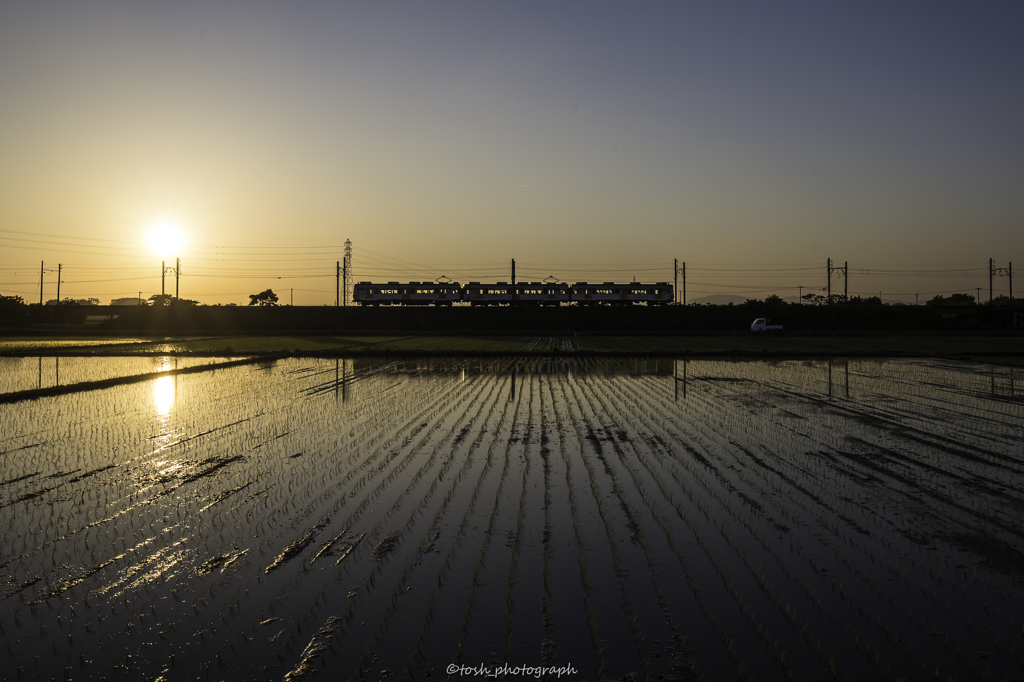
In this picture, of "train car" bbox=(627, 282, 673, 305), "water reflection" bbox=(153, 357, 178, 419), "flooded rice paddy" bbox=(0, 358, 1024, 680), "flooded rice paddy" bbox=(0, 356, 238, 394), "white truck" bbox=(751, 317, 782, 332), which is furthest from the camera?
"train car" bbox=(627, 282, 673, 305)

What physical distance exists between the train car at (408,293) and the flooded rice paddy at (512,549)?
5487 cm

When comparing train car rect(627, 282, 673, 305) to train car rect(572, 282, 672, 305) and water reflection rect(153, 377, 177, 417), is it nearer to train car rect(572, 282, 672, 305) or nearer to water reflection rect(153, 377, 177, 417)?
train car rect(572, 282, 672, 305)

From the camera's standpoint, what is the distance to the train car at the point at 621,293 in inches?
2532

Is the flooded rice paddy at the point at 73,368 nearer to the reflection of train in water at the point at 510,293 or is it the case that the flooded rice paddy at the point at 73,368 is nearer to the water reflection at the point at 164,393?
the water reflection at the point at 164,393

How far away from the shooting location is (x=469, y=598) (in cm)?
407

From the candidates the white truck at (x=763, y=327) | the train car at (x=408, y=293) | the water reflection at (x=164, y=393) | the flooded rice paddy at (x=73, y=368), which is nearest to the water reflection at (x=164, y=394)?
the water reflection at (x=164, y=393)

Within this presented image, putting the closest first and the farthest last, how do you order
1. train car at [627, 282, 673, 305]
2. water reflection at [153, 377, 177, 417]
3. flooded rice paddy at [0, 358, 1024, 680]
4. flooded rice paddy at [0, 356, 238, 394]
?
flooded rice paddy at [0, 358, 1024, 680]
water reflection at [153, 377, 177, 417]
flooded rice paddy at [0, 356, 238, 394]
train car at [627, 282, 673, 305]

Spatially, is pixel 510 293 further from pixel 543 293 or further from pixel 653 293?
pixel 653 293

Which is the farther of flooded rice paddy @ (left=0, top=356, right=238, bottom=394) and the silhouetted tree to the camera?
the silhouetted tree

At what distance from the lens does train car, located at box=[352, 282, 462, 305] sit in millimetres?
65625

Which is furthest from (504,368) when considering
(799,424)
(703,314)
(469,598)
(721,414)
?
(703,314)

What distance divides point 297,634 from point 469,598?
3.51ft

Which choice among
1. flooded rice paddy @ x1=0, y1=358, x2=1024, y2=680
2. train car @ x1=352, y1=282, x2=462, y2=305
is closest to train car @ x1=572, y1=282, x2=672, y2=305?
train car @ x1=352, y1=282, x2=462, y2=305

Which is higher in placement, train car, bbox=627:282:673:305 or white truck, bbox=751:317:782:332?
train car, bbox=627:282:673:305
